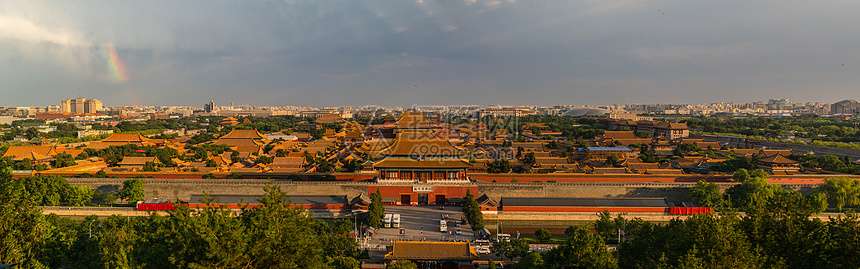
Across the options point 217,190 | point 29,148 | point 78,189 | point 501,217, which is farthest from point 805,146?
point 29,148

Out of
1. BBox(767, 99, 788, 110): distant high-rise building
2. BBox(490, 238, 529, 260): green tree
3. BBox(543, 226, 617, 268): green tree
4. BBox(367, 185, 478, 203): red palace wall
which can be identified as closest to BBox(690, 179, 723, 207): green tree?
BBox(367, 185, 478, 203): red palace wall

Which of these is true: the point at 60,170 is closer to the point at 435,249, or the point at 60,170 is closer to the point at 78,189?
the point at 78,189

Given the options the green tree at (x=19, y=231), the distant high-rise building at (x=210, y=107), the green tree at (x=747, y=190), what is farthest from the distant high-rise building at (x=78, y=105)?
the green tree at (x=747, y=190)

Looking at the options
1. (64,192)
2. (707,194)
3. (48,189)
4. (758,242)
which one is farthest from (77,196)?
(707,194)

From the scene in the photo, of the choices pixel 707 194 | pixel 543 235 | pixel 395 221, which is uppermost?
pixel 707 194

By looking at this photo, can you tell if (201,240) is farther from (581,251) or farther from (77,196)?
(77,196)
